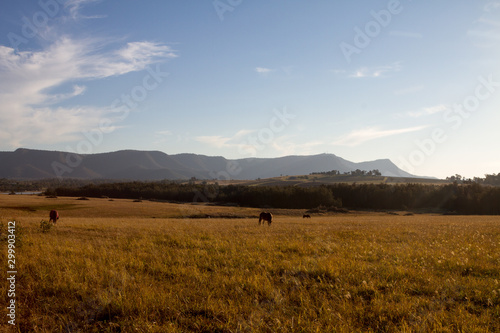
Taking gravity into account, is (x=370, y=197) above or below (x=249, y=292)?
below

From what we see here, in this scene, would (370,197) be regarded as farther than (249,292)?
Yes

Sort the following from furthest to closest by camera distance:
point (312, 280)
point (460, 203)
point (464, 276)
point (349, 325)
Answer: point (460, 203) < point (464, 276) < point (312, 280) < point (349, 325)

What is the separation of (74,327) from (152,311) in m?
1.19

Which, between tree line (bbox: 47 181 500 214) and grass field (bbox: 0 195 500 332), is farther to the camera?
tree line (bbox: 47 181 500 214)

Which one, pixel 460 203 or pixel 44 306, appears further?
pixel 460 203

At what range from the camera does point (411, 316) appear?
5090 millimetres

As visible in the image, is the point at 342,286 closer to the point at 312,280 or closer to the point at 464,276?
the point at 312,280

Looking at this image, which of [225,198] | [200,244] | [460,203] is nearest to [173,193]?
[225,198]

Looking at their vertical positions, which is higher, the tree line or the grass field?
the grass field

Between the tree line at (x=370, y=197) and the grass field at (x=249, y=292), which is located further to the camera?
the tree line at (x=370, y=197)

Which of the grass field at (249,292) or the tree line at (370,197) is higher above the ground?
the grass field at (249,292)

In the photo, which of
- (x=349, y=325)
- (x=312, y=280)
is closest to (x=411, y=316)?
(x=349, y=325)

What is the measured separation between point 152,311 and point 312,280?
3489mm

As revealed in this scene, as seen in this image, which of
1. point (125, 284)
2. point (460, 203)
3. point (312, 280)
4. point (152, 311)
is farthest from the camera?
point (460, 203)
